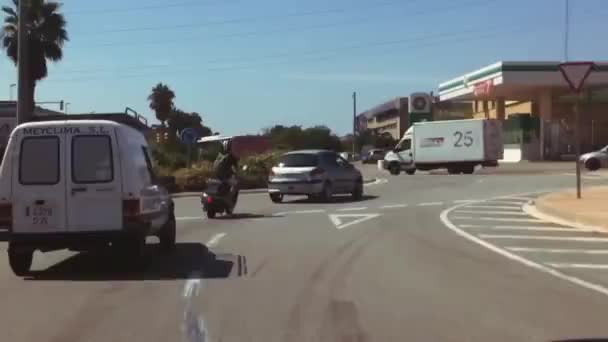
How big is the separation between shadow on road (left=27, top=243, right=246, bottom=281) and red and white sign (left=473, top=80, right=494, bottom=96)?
57.8 m

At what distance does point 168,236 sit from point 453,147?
41.0m

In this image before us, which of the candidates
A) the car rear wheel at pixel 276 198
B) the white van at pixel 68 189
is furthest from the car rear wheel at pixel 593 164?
the white van at pixel 68 189

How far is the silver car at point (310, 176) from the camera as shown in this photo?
2708 centimetres

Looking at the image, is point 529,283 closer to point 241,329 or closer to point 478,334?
point 478,334

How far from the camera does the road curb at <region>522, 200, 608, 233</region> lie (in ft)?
58.2

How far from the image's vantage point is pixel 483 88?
71.1 metres

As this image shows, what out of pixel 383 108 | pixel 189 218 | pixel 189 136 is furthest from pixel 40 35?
pixel 383 108

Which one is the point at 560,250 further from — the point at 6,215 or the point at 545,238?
the point at 6,215

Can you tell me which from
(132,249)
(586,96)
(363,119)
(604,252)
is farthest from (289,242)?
(363,119)

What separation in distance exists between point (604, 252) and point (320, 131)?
88.0 metres

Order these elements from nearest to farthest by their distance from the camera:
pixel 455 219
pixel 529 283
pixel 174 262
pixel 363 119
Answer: pixel 529 283 < pixel 174 262 < pixel 455 219 < pixel 363 119

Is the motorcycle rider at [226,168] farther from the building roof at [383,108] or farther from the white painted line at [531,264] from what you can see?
the building roof at [383,108]

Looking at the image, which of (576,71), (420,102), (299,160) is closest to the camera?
(576,71)

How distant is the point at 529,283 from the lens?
36.1 ft
